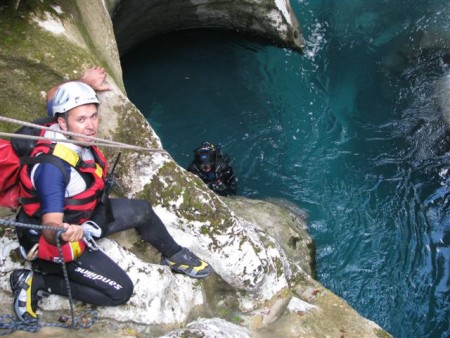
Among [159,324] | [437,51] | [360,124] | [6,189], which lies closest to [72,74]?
[6,189]

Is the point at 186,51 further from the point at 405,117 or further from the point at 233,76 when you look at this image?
the point at 405,117

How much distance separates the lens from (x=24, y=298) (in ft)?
14.2

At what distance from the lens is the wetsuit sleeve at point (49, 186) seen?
3.78 meters

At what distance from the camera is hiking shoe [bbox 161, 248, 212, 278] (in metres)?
5.23

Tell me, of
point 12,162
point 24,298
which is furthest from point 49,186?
point 24,298

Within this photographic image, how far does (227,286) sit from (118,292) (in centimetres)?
160

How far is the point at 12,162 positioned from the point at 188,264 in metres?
2.14

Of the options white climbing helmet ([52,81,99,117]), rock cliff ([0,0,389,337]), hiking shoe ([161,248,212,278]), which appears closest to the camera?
white climbing helmet ([52,81,99,117])

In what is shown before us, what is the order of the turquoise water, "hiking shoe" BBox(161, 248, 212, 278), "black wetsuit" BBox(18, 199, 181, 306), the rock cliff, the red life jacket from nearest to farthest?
the red life jacket
"black wetsuit" BBox(18, 199, 181, 306)
the rock cliff
"hiking shoe" BBox(161, 248, 212, 278)
the turquoise water

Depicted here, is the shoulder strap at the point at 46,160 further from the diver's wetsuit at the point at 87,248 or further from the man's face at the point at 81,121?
the man's face at the point at 81,121

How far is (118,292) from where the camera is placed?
14.7 feet

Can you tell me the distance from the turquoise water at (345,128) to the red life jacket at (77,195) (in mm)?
6278

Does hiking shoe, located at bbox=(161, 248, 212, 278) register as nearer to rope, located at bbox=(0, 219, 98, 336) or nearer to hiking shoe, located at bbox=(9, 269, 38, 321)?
rope, located at bbox=(0, 219, 98, 336)

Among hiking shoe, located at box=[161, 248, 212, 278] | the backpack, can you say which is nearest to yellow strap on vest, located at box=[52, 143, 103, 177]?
the backpack
